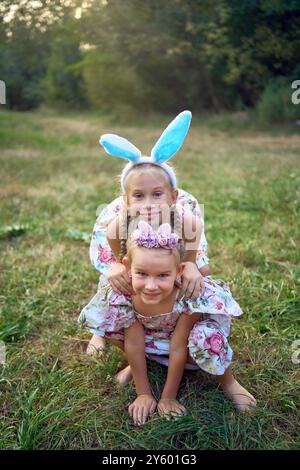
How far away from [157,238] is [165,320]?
36 centimetres

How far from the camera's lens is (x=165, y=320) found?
1787 millimetres

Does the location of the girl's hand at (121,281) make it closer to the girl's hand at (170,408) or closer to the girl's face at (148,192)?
the girl's face at (148,192)

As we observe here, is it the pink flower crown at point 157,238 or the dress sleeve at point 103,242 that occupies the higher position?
the pink flower crown at point 157,238

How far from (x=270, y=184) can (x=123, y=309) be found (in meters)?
3.50

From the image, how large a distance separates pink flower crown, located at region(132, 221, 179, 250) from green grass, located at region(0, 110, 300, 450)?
2.05 feet

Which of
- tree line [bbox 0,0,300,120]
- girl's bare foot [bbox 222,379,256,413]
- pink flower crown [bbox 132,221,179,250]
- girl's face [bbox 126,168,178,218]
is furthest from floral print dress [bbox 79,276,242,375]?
tree line [bbox 0,0,300,120]

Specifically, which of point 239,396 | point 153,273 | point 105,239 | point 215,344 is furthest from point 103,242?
point 239,396

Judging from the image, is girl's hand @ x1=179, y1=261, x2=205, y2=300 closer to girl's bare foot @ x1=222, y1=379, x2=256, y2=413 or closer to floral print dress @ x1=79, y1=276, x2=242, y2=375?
floral print dress @ x1=79, y1=276, x2=242, y2=375

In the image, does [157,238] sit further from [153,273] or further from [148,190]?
[148,190]

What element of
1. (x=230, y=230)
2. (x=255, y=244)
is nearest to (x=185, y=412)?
(x=255, y=244)

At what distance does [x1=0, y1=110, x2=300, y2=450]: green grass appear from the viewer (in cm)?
162

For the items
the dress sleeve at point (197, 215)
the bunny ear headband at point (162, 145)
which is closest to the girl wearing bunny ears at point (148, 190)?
the bunny ear headband at point (162, 145)

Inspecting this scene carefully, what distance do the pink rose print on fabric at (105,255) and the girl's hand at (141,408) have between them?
0.72m

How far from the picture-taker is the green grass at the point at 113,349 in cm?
162
